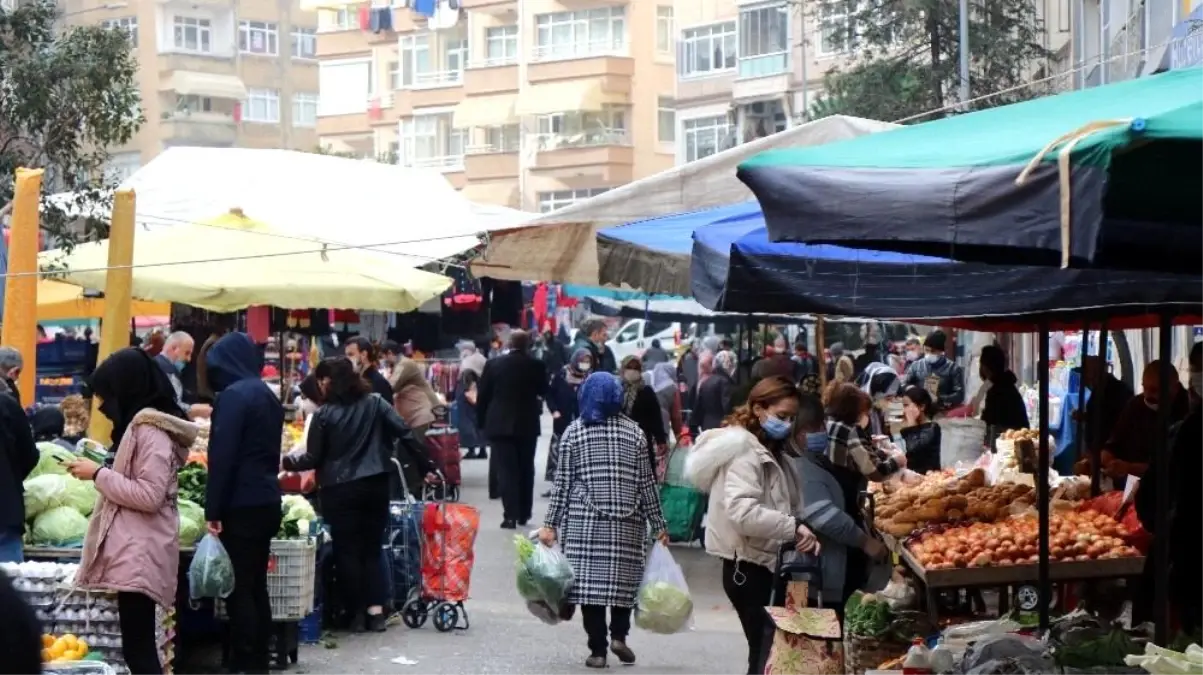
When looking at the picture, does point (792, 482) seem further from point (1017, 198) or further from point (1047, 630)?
point (1017, 198)

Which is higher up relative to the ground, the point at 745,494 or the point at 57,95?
the point at 57,95

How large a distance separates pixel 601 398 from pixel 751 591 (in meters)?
2.17

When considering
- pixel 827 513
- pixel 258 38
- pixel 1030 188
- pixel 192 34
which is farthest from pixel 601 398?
pixel 258 38

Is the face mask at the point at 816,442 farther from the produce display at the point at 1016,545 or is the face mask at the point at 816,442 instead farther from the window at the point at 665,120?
the window at the point at 665,120

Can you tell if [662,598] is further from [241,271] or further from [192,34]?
[192,34]

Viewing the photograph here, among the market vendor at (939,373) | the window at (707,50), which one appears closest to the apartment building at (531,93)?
the window at (707,50)

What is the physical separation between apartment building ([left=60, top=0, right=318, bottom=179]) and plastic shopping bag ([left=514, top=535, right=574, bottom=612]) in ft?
227

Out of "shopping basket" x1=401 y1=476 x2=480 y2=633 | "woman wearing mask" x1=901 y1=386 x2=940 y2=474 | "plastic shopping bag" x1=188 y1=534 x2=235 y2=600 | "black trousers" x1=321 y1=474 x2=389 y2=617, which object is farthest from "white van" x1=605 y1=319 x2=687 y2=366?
"plastic shopping bag" x1=188 y1=534 x2=235 y2=600

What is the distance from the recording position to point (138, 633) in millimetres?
9500

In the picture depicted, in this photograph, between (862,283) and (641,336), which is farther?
(641,336)

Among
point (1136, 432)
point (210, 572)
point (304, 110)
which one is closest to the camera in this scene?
point (210, 572)

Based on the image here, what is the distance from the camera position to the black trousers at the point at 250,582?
1048 cm

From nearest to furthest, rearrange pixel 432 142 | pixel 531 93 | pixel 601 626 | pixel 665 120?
pixel 601 626, pixel 531 93, pixel 665 120, pixel 432 142

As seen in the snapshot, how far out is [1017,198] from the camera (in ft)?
15.6
